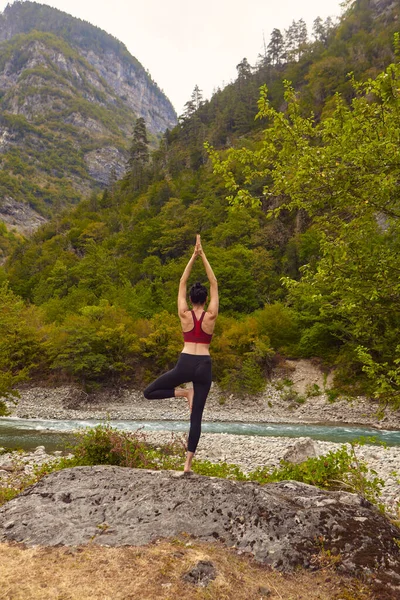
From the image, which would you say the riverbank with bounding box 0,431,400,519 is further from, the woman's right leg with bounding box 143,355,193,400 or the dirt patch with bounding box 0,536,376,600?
the dirt patch with bounding box 0,536,376,600

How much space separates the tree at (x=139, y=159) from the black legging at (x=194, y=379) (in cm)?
8612

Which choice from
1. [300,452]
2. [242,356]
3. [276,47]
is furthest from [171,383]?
[276,47]

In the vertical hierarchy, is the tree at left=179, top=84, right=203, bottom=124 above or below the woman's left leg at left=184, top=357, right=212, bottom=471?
above

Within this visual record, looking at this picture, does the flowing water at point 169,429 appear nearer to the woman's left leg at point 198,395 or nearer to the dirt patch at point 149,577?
the woman's left leg at point 198,395

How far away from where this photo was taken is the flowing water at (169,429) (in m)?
20.5

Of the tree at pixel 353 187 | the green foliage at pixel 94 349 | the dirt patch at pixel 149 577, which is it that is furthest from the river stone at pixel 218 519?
the green foliage at pixel 94 349

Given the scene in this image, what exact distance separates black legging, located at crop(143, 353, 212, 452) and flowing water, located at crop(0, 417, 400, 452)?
49.0ft

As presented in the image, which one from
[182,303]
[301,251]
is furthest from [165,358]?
[182,303]

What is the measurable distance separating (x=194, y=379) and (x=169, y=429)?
885 inches

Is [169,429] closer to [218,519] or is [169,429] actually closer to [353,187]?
[218,519]

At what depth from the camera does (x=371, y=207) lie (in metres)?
5.66

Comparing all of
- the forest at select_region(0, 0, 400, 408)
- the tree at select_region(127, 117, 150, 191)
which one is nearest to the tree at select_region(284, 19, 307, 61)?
the forest at select_region(0, 0, 400, 408)

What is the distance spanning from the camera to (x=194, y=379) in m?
5.20

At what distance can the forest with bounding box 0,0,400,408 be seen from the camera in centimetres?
578
